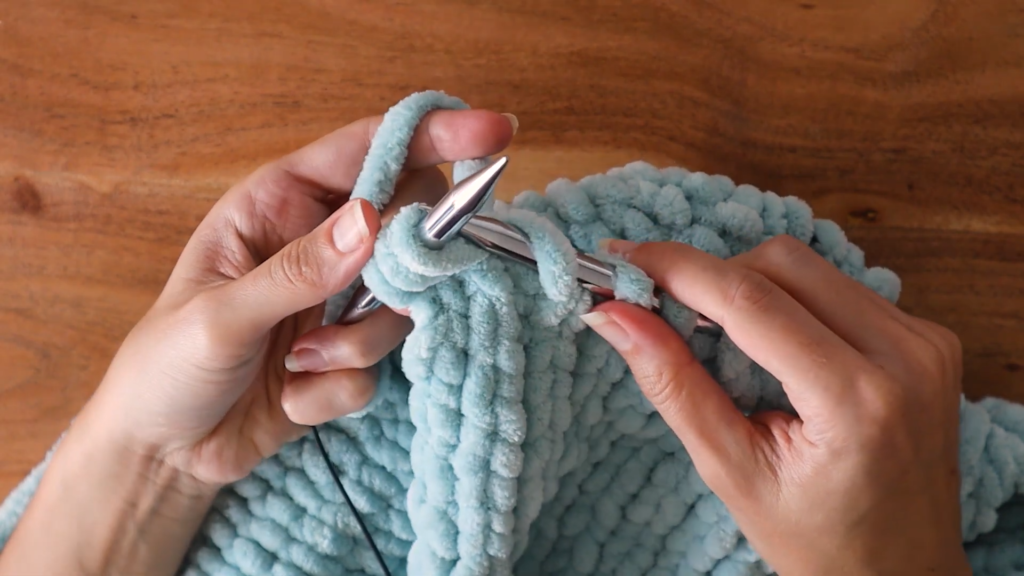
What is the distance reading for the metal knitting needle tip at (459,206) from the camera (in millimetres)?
381

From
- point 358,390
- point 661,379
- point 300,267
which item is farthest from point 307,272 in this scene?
point 661,379

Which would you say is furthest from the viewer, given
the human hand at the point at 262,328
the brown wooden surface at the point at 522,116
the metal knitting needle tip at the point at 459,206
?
the brown wooden surface at the point at 522,116

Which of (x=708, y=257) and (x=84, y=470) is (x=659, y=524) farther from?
(x=84, y=470)

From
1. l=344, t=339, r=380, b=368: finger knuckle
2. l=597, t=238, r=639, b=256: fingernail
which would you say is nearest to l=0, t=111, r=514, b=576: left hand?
l=344, t=339, r=380, b=368: finger knuckle

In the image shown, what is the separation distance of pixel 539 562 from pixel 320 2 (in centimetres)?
55

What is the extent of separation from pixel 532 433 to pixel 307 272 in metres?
0.19

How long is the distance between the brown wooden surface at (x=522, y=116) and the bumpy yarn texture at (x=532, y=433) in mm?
93

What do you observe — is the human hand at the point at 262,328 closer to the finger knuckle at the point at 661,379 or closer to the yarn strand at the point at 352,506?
the yarn strand at the point at 352,506

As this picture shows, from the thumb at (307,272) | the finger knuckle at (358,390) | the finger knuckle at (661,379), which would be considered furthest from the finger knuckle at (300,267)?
the finger knuckle at (661,379)

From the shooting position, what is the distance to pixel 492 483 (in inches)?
19.3

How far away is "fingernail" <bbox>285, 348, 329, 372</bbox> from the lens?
1.71 ft

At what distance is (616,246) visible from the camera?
51cm

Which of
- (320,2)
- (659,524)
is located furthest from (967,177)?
(320,2)

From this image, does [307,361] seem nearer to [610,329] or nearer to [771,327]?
[610,329]
